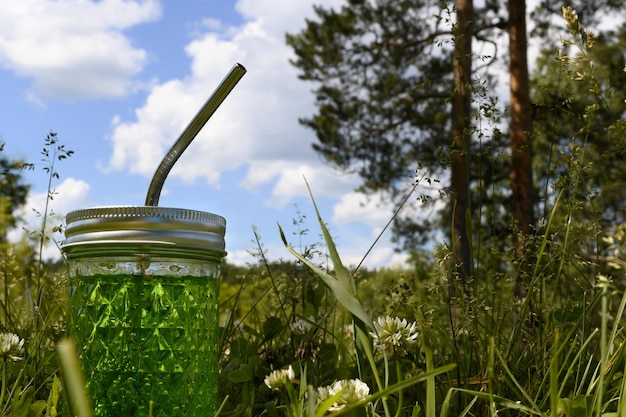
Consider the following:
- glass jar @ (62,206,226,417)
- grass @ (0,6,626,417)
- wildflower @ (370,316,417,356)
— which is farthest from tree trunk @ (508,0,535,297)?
glass jar @ (62,206,226,417)

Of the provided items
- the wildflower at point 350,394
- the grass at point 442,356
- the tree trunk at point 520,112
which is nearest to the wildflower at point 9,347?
the grass at point 442,356

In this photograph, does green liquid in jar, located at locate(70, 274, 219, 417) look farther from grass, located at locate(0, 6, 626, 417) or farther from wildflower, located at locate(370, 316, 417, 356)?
wildflower, located at locate(370, 316, 417, 356)

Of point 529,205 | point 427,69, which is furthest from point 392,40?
point 529,205

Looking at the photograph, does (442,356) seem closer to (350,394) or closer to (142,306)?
(350,394)

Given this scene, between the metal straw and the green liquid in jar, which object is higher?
the metal straw

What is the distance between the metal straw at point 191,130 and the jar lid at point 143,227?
0.54 feet

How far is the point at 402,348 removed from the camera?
1546mm

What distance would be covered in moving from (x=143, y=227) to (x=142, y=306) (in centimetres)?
15

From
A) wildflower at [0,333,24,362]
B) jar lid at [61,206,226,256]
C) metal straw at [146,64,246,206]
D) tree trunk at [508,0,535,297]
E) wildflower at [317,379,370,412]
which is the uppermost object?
tree trunk at [508,0,535,297]

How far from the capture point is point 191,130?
5.00ft

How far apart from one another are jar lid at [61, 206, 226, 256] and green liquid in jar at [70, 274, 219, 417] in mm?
76

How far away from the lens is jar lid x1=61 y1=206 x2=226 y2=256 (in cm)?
137

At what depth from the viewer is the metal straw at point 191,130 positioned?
60.0 inches

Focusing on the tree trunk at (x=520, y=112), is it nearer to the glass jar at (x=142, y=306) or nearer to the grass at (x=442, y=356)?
the grass at (x=442, y=356)
